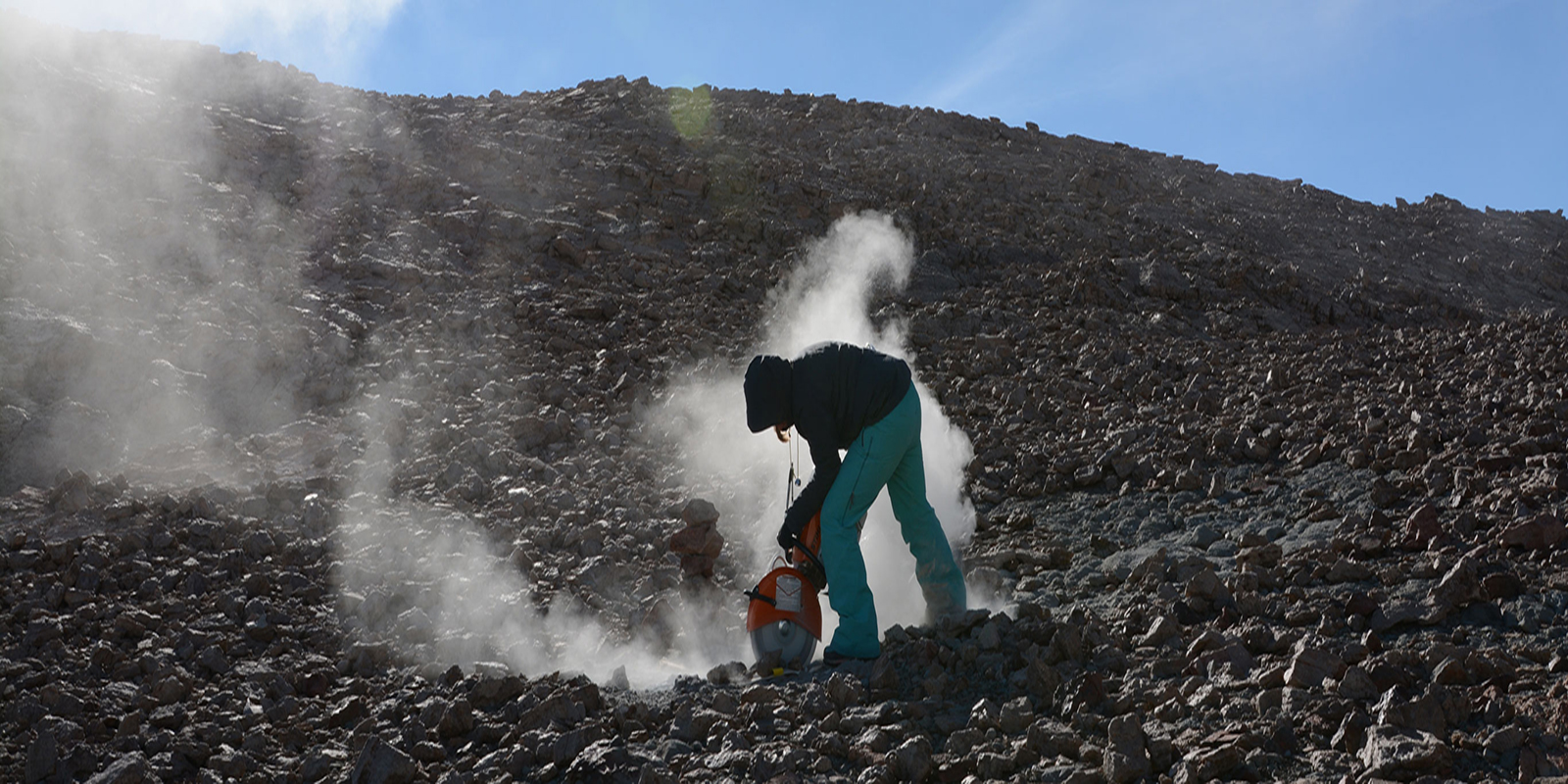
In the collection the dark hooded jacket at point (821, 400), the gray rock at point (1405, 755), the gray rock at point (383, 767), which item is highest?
the dark hooded jacket at point (821, 400)

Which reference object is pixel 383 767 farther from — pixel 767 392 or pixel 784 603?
pixel 767 392

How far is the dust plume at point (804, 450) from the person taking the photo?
226 inches

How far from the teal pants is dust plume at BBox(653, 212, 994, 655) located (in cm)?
37

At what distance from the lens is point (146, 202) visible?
9477mm

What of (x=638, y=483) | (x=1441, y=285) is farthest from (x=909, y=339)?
(x=1441, y=285)

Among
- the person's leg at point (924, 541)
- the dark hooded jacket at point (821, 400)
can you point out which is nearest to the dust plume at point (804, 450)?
the person's leg at point (924, 541)

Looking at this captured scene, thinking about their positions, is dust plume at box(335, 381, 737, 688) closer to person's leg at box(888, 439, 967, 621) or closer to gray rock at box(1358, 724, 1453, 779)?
person's leg at box(888, 439, 967, 621)

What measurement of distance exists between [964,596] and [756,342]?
5.12 metres

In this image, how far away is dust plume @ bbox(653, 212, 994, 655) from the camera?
18.8ft

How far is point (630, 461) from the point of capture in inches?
291

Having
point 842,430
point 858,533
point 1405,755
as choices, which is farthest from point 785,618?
point 1405,755

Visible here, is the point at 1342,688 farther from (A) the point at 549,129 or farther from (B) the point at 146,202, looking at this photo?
(A) the point at 549,129

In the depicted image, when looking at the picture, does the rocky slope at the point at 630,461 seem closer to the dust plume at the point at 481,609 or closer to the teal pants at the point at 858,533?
the dust plume at the point at 481,609

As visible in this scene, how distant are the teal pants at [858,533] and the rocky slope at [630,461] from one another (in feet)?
0.85
